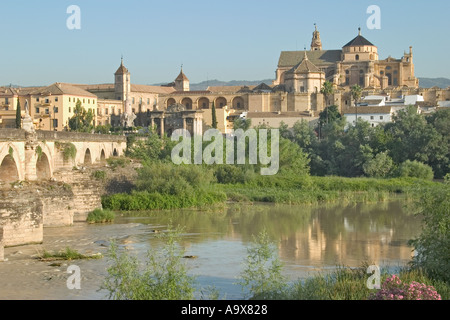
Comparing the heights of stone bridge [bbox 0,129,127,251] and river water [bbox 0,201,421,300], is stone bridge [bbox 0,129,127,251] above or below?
above

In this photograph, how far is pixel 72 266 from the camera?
20.4 metres

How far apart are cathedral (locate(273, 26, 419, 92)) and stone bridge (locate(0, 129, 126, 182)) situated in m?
46.1

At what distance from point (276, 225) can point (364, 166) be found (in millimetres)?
23792

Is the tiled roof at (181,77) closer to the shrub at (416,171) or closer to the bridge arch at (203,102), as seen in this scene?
the bridge arch at (203,102)

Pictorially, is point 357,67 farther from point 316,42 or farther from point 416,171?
point 416,171

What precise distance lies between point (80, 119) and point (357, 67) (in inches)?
1290

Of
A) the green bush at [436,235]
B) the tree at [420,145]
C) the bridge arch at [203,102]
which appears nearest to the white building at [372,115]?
the tree at [420,145]

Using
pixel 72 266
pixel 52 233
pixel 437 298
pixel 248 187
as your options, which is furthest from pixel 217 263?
pixel 248 187

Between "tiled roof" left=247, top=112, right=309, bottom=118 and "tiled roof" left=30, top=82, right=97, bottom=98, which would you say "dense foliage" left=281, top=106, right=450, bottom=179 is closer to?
"tiled roof" left=247, top=112, right=309, bottom=118

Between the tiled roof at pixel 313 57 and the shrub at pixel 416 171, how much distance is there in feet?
141

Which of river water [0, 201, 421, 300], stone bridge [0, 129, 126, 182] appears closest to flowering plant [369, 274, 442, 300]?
river water [0, 201, 421, 300]

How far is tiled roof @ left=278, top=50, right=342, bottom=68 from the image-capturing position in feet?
302

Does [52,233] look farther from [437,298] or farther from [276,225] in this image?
[437,298]

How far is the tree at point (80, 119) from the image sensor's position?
2729 inches
